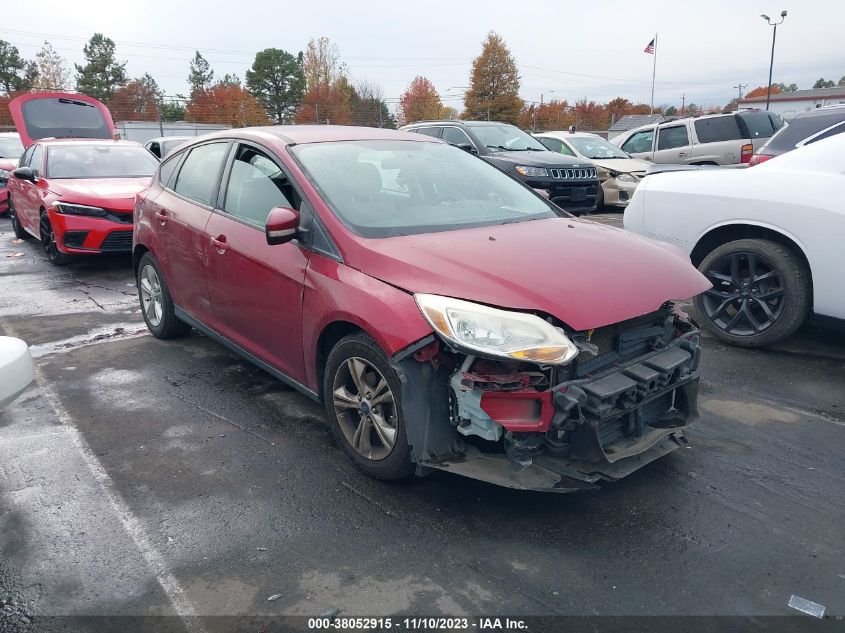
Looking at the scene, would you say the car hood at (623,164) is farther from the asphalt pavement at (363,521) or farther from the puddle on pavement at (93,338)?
the puddle on pavement at (93,338)

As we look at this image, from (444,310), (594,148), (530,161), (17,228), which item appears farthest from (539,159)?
(444,310)

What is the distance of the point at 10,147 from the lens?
47.4ft

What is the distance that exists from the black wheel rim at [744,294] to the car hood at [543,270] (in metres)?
1.81

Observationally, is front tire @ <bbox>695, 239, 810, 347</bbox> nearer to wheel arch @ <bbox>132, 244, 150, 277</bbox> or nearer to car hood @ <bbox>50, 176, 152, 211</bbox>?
wheel arch @ <bbox>132, 244, 150, 277</bbox>

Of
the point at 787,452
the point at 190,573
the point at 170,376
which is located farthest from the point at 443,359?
the point at 170,376

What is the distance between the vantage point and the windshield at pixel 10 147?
14.3 metres

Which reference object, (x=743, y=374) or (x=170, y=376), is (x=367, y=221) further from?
(x=743, y=374)

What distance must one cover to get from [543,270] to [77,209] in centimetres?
725

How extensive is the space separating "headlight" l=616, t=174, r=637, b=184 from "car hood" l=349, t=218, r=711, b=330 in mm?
9371

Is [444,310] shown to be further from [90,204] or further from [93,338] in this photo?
[90,204]

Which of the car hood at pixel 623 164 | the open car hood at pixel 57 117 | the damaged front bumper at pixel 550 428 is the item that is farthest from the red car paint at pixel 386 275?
the open car hood at pixel 57 117

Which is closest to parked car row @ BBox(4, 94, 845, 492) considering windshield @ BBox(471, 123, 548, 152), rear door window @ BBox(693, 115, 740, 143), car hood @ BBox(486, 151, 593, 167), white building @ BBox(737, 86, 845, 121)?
car hood @ BBox(486, 151, 593, 167)

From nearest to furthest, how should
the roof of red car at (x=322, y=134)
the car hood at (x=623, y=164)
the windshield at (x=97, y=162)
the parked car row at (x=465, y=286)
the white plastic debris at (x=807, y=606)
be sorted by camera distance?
1. the white plastic debris at (x=807, y=606)
2. the parked car row at (x=465, y=286)
3. the roof of red car at (x=322, y=134)
4. the windshield at (x=97, y=162)
5. the car hood at (x=623, y=164)

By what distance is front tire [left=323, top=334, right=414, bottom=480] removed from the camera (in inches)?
121
